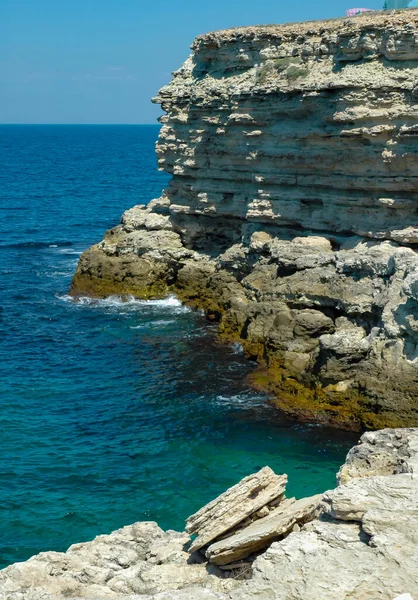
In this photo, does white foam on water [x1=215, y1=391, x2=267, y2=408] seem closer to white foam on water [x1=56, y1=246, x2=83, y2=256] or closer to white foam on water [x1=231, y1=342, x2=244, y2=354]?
white foam on water [x1=231, y1=342, x2=244, y2=354]

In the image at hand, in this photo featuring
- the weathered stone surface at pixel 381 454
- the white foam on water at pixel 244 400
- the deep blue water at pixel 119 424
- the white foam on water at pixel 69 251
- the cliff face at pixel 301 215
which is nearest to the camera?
the weathered stone surface at pixel 381 454

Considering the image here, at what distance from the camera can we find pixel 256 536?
13672 millimetres

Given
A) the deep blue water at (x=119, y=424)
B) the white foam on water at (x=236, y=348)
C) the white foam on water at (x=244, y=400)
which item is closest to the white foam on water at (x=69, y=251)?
the deep blue water at (x=119, y=424)

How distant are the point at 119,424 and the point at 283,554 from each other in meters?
16.3

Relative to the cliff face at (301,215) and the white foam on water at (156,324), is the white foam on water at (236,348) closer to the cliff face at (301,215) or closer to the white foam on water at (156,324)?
the cliff face at (301,215)

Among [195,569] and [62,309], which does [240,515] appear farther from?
[62,309]

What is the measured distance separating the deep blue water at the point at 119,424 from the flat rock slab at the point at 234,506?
6.22 m

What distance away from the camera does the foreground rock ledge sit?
1152cm

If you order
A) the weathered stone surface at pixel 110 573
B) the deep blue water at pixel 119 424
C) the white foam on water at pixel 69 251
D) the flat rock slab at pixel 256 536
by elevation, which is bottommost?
the deep blue water at pixel 119 424

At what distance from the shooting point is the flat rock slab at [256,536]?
13.7m

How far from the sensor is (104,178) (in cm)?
11306

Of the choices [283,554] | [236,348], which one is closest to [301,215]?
[236,348]

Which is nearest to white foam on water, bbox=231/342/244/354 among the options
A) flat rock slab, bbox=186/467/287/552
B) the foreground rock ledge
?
the foreground rock ledge

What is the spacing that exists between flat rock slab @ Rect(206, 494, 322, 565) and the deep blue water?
6.90 m
